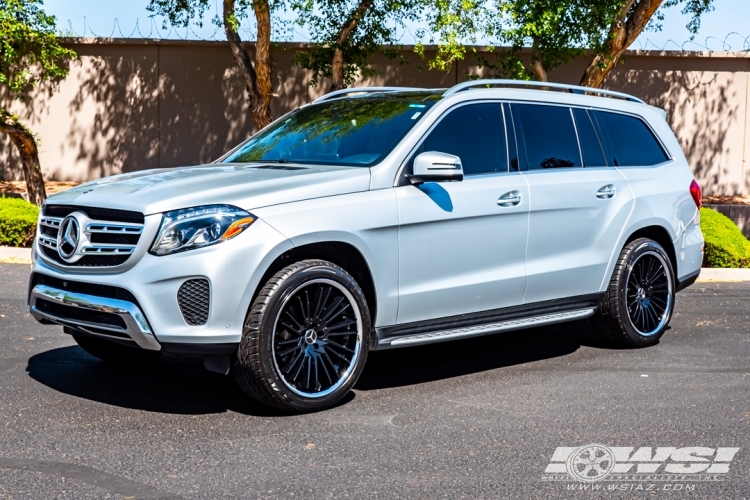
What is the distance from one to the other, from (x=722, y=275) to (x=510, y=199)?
6.06 metres

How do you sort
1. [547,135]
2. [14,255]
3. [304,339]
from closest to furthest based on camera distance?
[304,339], [547,135], [14,255]

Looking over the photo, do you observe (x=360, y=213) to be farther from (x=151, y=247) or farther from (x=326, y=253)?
(x=151, y=247)

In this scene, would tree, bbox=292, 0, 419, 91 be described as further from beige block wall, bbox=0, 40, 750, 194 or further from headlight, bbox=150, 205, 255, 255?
headlight, bbox=150, 205, 255, 255

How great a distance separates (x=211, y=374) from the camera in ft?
21.8

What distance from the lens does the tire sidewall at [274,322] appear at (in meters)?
5.49

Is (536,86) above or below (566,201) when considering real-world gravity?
above

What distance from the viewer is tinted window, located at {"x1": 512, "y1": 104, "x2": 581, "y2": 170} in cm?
703

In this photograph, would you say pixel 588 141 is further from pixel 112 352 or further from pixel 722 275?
pixel 722 275

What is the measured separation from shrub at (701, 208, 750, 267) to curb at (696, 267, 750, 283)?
417mm

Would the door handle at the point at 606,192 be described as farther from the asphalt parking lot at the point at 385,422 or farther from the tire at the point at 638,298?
→ the asphalt parking lot at the point at 385,422

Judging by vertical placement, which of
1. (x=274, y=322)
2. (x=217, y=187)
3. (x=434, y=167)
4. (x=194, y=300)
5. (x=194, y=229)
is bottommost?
(x=274, y=322)

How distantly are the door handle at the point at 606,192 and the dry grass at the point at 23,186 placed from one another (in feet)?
44.6

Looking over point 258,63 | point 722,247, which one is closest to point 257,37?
point 258,63

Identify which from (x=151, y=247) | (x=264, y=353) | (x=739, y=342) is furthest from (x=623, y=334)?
(x=151, y=247)
